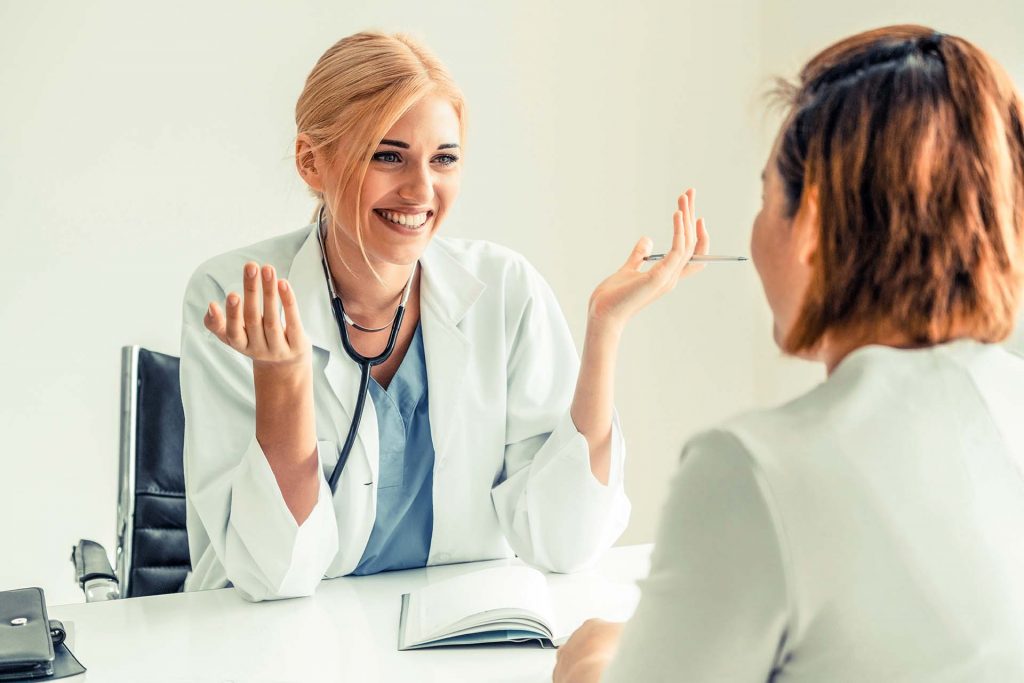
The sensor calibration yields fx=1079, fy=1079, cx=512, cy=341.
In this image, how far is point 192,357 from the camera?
157cm

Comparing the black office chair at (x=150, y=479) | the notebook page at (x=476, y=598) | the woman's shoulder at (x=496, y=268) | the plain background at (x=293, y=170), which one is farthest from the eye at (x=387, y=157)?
the plain background at (x=293, y=170)

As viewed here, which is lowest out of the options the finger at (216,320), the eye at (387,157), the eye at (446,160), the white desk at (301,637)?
the white desk at (301,637)

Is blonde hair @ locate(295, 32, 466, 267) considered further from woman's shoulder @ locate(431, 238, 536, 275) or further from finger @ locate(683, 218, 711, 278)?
finger @ locate(683, 218, 711, 278)


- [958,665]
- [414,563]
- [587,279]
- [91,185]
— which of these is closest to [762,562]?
[958,665]

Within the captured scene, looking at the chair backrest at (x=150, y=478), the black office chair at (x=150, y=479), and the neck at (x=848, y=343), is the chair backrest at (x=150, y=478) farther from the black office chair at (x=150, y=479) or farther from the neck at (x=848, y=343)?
the neck at (x=848, y=343)

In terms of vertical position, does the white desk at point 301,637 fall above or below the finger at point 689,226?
below

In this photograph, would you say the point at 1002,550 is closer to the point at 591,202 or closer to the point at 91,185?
the point at 91,185

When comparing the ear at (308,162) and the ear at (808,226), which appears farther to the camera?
the ear at (308,162)

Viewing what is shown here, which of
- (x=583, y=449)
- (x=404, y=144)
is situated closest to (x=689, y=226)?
(x=583, y=449)

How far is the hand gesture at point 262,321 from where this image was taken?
1.31 m

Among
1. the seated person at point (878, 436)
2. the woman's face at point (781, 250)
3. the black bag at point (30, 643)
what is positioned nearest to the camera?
the seated person at point (878, 436)

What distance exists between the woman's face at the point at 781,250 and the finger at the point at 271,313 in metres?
0.70

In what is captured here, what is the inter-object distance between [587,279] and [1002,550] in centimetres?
254

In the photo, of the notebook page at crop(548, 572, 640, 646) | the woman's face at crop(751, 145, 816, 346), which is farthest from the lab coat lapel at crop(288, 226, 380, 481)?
the woman's face at crop(751, 145, 816, 346)
